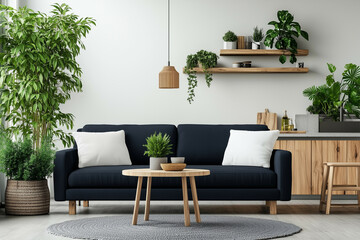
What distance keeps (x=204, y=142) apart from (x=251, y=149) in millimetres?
569

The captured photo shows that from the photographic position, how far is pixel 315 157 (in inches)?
277

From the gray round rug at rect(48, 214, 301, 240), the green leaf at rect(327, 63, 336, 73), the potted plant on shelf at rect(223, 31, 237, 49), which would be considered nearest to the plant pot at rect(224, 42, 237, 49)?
the potted plant on shelf at rect(223, 31, 237, 49)

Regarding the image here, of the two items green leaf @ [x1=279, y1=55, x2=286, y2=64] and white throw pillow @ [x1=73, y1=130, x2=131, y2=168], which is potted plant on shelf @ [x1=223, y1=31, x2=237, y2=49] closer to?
green leaf @ [x1=279, y1=55, x2=286, y2=64]

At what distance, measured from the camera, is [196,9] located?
7.54 metres

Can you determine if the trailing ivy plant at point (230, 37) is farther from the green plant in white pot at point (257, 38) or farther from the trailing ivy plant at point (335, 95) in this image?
the trailing ivy plant at point (335, 95)

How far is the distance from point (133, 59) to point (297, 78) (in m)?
2.10

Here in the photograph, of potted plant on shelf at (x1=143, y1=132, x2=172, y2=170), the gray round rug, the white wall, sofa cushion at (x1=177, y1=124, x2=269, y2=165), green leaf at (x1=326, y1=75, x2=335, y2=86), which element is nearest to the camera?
the gray round rug

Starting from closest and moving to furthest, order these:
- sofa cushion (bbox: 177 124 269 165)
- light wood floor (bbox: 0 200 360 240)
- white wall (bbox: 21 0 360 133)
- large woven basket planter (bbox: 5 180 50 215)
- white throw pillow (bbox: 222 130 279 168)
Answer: light wood floor (bbox: 0 200 360 240), large woven basket planter (bbox: 5 180 50 215), white throw pillow (bbox: 222 130 279 168), sofa cushion (bbox: 177 124 269 165), white wall (bbox: 21 0 360 133)

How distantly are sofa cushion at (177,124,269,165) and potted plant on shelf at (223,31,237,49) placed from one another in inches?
55.8

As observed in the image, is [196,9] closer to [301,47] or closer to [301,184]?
[301,47]

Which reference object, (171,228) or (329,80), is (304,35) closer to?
(329,80)

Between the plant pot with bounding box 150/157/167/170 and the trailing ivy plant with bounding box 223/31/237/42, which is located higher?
the trailing ivy plant with bounding box 223/31/237/42

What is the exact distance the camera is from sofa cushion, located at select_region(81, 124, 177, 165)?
20.4ft

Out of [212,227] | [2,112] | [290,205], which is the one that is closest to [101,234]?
[212,227]
